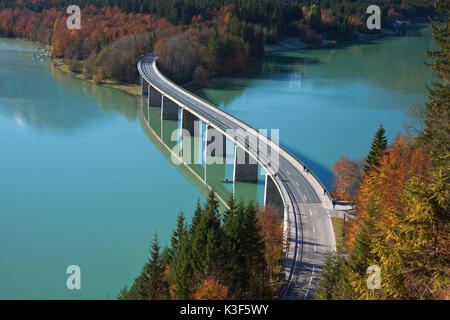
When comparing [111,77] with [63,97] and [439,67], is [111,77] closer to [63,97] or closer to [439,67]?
[63,97]

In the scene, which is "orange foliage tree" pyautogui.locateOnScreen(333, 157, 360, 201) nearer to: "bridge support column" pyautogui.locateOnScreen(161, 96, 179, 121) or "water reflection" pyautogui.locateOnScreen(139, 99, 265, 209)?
"water reflection" pyautogui.locateOnScreen(139, 99, 265, 209)

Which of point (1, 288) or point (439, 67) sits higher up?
point (439, 67)

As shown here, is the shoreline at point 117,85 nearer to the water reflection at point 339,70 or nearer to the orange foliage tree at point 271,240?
the water reflection at point 339,70

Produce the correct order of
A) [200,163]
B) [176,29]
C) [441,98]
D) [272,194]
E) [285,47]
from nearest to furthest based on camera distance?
1. [441,98]
2. [272,194]
3. [200,163]
4. [176,29]
5. [285,47]

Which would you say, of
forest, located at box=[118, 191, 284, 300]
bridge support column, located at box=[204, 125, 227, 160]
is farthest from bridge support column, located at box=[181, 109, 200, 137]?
forest, located at box=[118, 191, 284, 300]

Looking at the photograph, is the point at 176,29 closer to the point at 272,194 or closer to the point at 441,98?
the point at 272,194

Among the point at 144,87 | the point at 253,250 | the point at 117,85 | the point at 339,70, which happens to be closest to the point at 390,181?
the point at 253,250

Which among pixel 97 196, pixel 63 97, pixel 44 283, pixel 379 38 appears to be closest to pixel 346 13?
pixel 379 38

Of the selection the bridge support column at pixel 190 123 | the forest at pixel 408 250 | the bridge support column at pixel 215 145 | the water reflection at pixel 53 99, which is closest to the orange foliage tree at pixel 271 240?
the forest at pixel 408 250
